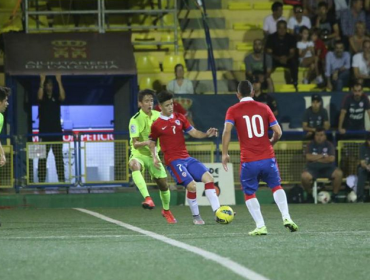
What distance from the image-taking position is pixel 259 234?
11531 millimetres

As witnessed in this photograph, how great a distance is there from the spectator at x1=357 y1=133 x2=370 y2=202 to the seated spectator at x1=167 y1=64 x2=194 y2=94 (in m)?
3.82

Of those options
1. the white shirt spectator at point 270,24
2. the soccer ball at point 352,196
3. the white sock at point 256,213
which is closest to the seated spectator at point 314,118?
the soccer ball at point 352,196

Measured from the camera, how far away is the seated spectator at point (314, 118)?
20.6 meters

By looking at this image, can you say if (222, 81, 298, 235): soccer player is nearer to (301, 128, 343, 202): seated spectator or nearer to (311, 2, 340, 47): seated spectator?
(301, 128, 343, 202): seated spectator

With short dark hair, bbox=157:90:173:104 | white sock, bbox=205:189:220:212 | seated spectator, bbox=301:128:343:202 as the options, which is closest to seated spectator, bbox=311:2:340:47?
seated spectator, bbox=301:128:343:202

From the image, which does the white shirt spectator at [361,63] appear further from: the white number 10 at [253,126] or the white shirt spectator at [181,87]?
the white number 10 at [253,126]

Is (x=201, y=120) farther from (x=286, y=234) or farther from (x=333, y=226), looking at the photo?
(x=286, y=234)

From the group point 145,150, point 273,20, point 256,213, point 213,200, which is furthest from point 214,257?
point 273,20

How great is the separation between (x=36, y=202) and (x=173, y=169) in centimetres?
652

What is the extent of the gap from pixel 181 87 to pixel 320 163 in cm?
335

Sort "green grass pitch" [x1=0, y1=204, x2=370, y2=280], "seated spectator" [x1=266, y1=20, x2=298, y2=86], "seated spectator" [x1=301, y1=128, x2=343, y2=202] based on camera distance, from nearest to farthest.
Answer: "green grass pitch" [x1=0, y1=204, x2=370, y2=280], "seated spectator" [x1=301, y1=128, x2=343, y2=202], "seated spectator" [x1=266, y1=20, x2=298, y2=86]

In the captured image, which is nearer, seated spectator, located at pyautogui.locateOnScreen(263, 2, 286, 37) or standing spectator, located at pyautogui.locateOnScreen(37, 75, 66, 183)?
standing spectator, located at pyautogui.locateOnScreen(37, 75, 66, 183)

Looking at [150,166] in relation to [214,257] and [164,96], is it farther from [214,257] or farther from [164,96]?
[214,257]

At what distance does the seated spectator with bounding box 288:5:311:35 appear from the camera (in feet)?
77.9
